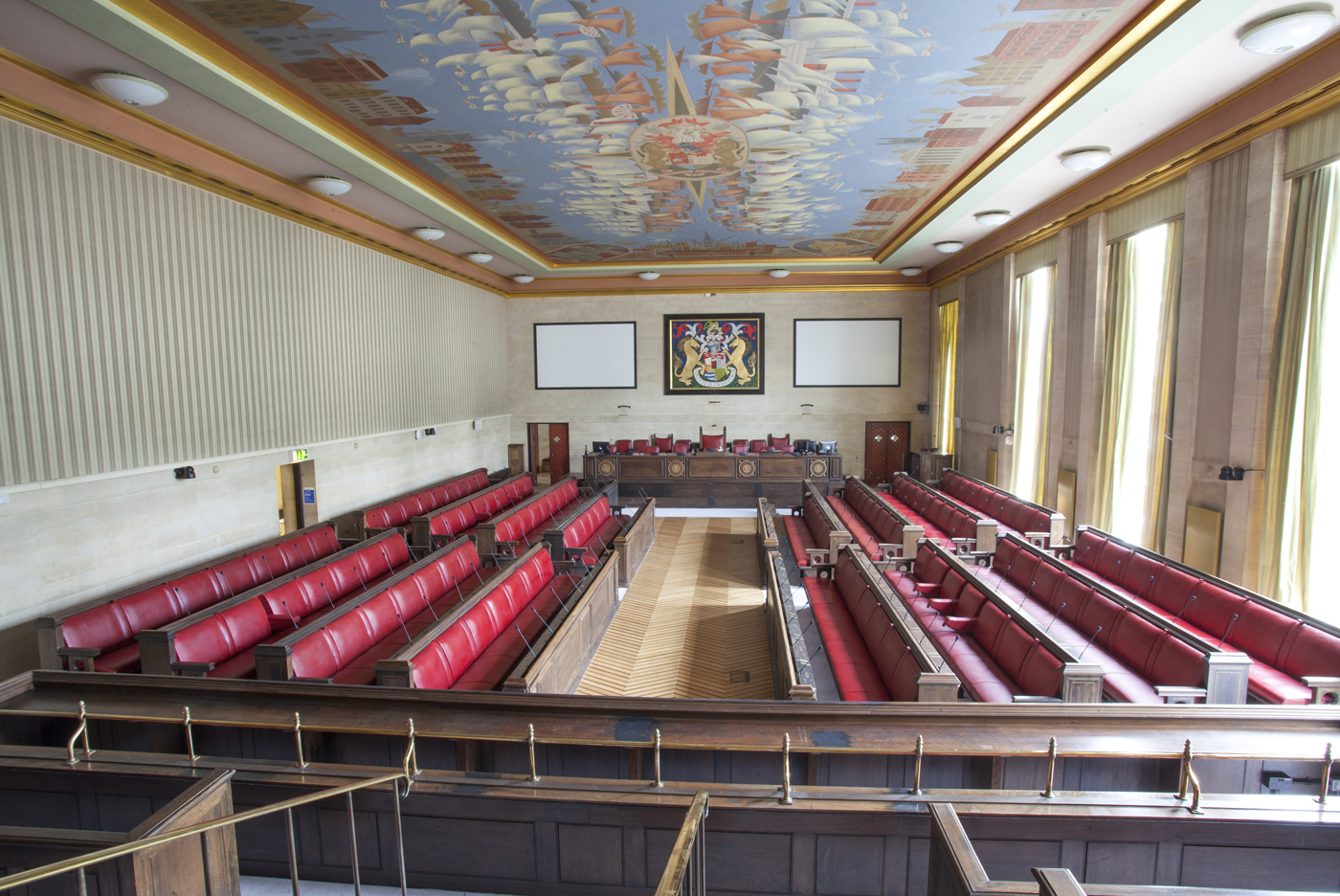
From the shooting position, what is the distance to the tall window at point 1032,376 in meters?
10.1

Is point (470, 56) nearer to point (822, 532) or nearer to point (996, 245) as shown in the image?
point (822, 532)

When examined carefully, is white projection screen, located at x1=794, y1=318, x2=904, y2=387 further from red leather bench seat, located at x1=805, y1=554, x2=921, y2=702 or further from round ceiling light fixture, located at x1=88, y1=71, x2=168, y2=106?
round ceiling light fixture, located at x1=88, y1=71, x2=168, y2=106

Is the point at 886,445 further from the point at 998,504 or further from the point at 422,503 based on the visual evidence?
the point at 422,503

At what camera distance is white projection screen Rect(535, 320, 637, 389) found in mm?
16344

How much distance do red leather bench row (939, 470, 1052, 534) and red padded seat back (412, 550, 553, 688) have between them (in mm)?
6448

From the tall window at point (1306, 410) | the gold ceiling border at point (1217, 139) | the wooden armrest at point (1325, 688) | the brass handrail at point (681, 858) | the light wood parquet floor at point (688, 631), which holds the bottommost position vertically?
the light wood parquet floor at point (688, 631)

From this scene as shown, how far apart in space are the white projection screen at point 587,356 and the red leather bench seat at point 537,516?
4837mm

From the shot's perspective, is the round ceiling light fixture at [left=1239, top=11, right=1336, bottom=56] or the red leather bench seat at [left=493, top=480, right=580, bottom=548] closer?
the round ceiling light fixture at [left=1239, top=11, right=1336, bottom=56]

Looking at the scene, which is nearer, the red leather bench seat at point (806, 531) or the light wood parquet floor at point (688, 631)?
the light wood parquet floor at point (688, 631)

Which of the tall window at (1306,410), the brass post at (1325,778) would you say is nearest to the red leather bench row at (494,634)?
the brass post at (1325,778)

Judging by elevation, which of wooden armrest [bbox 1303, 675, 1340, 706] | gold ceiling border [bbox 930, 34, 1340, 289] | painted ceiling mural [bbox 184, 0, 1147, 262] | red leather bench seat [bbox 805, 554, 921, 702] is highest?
painted ceiling mural [bbox 184, 0, 1147, 262]

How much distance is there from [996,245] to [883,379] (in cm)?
487

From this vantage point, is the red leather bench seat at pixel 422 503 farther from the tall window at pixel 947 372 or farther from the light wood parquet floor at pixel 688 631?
the tall window at pixel 947 372

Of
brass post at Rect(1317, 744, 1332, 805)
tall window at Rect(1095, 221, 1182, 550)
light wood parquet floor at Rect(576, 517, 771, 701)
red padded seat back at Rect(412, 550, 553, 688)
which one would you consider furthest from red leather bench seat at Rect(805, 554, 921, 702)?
tall window at Rect(1095, 221, 1182, 550)
